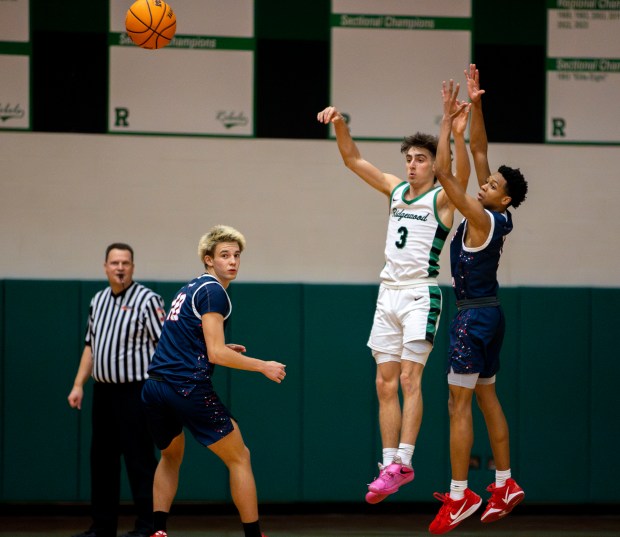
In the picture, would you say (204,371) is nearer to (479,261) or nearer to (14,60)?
(479,261)

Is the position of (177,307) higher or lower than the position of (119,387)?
higher

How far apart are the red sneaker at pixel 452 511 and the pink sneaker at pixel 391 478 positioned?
248mm

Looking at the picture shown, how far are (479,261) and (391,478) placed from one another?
1.42 meters

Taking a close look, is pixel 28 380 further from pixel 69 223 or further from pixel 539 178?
pixel 539 178

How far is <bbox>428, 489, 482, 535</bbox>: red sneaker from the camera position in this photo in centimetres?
616

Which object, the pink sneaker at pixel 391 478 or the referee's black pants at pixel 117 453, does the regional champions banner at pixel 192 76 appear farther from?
the pink sneaker at pixel 391 478

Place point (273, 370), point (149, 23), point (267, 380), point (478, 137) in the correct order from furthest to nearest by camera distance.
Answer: point (267, 380) < point (149, 23) < point (478, 137) < point (273, 370)

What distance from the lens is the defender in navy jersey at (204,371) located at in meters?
5.73

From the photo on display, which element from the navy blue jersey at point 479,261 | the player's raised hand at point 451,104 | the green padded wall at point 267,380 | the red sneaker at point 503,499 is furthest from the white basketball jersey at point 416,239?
the green padded wall at point 267,380

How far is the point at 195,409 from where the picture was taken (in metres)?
5.73

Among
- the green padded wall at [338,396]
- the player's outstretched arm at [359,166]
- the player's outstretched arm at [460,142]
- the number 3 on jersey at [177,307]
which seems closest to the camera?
the number 3 on jersey at [177,307]

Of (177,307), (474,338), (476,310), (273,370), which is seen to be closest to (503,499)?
(474,338)

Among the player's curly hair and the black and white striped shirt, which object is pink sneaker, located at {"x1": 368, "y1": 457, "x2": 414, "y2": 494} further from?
the black and white striped shirt

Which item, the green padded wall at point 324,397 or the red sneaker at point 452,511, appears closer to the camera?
the red sneaker at point 452,511
